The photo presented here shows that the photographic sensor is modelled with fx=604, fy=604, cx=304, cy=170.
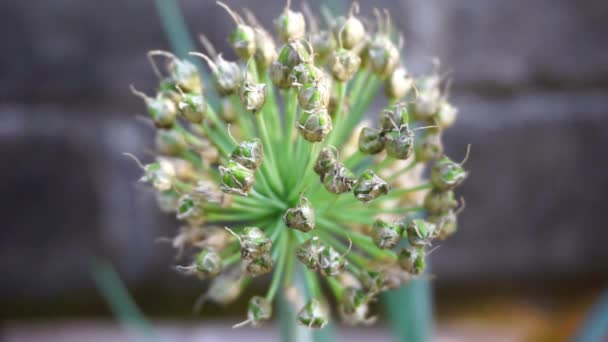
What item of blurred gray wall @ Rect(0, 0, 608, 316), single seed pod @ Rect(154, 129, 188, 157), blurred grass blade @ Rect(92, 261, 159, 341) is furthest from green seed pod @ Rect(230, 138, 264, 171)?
blurred gray wall @ Rect(0, 0, 608, 316)

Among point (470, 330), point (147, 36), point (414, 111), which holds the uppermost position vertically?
point (147, 36)

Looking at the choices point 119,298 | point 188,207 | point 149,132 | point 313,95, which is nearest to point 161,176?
point 188,207

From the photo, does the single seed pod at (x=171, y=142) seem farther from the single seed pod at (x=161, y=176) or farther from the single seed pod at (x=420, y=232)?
the single seed pod at (x=420, y=232)

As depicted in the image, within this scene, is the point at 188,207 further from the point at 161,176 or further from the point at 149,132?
the point at 149,132

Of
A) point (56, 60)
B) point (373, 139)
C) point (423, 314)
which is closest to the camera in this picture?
point (373, 139)

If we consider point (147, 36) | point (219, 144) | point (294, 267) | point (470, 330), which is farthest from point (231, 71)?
point (470, 330)

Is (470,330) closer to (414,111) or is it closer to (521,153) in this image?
(521,153)
